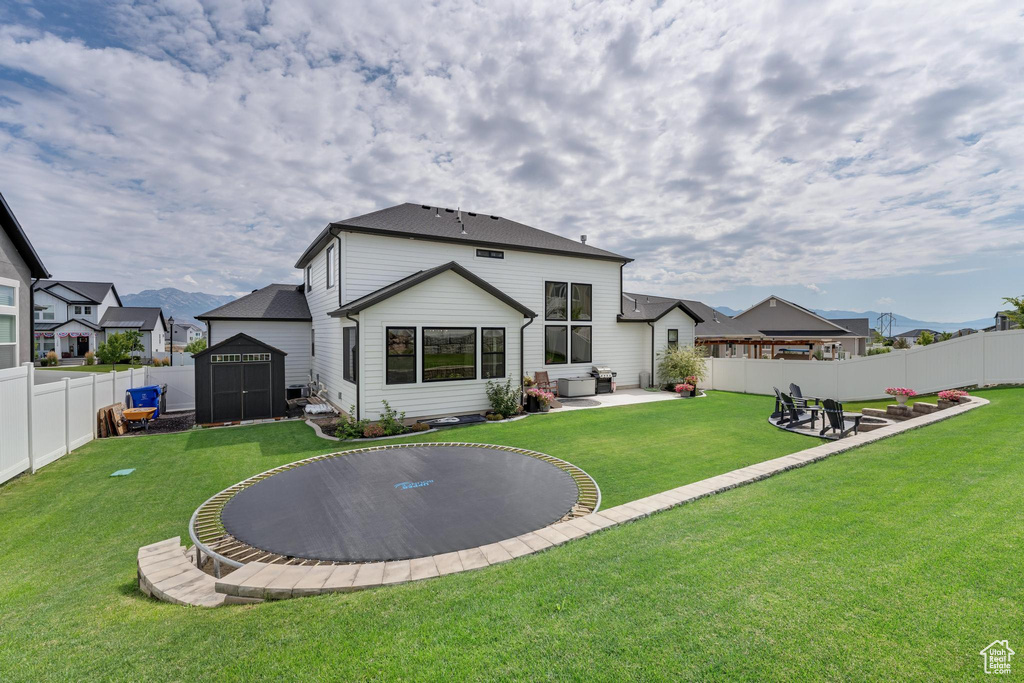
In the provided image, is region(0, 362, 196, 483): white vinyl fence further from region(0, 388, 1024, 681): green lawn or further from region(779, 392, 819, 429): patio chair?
region(779, 392, 819, 429): patio chair

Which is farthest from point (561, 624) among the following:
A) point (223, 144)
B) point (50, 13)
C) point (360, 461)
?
point (223, 144)

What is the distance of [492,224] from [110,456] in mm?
13455

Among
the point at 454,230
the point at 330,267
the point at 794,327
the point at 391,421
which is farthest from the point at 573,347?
the point at 794,327

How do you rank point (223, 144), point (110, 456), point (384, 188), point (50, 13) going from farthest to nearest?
point (384, 188) < point (223, 144) < point (110, 456) < point (50, 13)

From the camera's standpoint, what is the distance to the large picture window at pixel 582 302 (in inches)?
661

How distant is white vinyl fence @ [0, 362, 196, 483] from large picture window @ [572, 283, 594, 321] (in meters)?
14.9

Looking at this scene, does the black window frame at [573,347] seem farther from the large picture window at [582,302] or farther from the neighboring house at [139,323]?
the neighboring house at [139,323]

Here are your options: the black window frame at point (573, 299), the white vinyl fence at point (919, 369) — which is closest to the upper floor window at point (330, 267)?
the black window frame at point (573, 299)

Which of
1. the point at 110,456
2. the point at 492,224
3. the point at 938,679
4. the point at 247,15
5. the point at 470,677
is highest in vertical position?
the point at 247,15

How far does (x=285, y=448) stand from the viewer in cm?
886

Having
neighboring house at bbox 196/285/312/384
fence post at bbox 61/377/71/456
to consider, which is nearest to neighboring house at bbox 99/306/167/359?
neighboring house at bbox 196/285/312/384

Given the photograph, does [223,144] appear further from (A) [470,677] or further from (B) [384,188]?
(A) [470,677]

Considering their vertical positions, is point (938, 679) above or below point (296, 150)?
below

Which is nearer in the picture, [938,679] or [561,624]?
[938,679]
